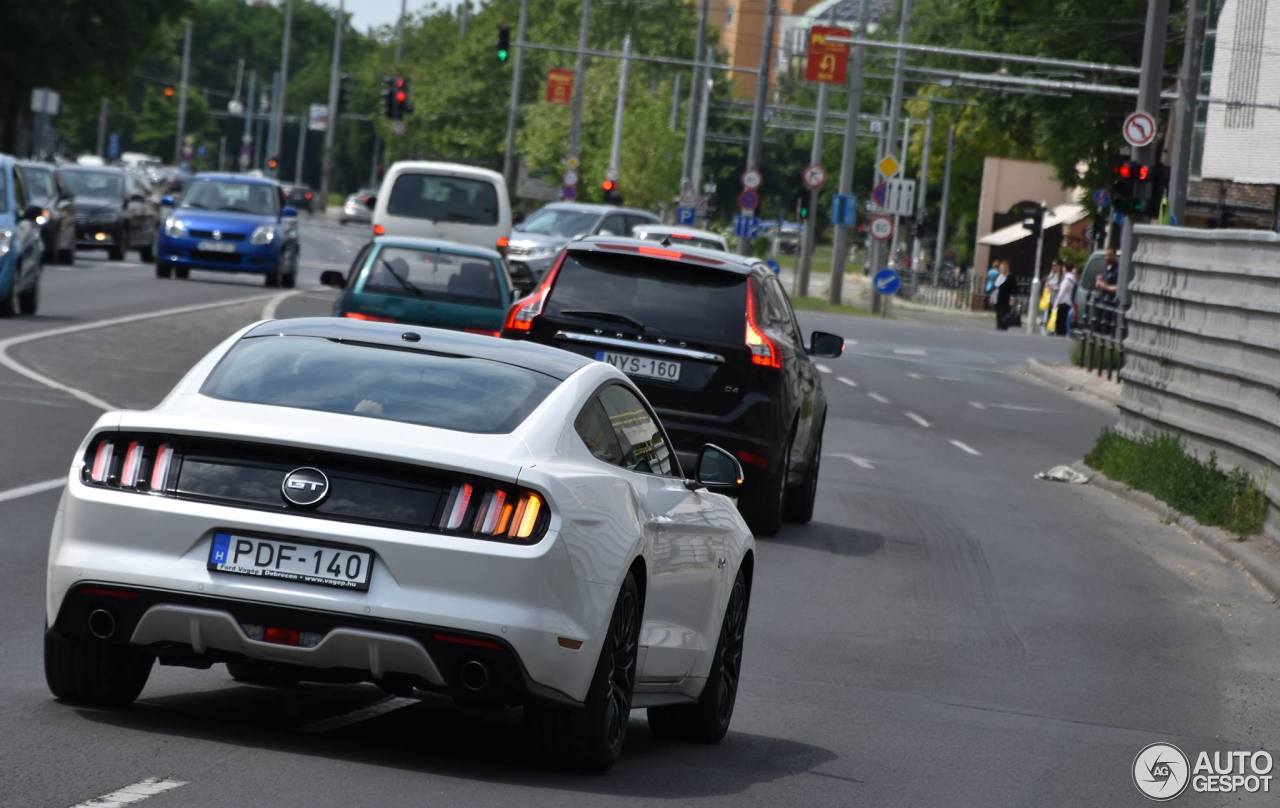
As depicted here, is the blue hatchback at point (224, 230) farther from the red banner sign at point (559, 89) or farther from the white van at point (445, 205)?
the red banner sign at point (559, 89)

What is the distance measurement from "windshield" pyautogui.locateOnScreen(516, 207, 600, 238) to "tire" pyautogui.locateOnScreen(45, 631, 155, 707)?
35.6 meters

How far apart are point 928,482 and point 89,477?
1534 cm

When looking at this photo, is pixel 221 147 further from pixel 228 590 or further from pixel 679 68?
pixel 228 590

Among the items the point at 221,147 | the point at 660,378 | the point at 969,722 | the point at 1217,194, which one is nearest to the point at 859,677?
the point at 969,722

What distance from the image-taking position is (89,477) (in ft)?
24.7

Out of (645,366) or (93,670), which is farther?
(645,366)

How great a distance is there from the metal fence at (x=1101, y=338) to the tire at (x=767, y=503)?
23.4m

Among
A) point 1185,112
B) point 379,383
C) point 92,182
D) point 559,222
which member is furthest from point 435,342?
point 92,182

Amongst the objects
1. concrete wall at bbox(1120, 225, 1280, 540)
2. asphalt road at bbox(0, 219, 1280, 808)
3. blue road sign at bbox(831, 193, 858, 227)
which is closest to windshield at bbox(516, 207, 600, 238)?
blue road sign at bbox(831, 193, 858, 227)

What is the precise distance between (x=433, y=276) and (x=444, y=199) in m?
12.1

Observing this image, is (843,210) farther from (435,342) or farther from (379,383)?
(379,383)

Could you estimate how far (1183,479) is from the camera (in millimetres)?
21562

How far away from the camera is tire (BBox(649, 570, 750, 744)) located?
8945 millimetres

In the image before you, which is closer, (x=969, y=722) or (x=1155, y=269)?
(x=969, y=722)
